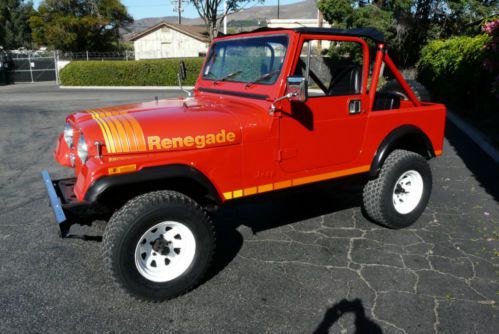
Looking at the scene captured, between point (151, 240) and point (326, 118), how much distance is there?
190 cm

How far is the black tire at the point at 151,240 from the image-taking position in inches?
119

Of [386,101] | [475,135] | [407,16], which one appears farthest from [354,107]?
[407,16]

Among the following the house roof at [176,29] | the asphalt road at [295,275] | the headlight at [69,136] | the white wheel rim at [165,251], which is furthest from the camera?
the house roof at [176,29]

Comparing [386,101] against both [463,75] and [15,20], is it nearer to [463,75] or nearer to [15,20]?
[463,75]

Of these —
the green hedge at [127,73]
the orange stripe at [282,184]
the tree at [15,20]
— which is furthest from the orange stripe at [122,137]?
the tree at [15,20]

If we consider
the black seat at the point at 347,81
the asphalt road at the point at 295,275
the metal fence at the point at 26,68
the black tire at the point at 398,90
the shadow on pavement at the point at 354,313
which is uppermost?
the metal fence at the point at 26,68

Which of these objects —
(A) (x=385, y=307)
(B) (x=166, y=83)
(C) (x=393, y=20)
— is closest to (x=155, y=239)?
(A) (x=385, y=307)

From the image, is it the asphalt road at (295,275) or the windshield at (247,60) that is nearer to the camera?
the asphalt road at (295,275)

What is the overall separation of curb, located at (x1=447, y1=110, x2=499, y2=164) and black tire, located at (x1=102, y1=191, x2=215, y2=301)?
20.2ft

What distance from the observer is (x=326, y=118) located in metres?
3.88

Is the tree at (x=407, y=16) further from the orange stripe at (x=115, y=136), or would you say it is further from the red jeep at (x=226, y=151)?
the orange stripe at (x=115, y=136)

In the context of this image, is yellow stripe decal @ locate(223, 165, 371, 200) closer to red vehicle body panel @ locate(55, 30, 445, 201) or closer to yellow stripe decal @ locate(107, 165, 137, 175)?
red vehicle body panel @ locate(55, 30, 445, 201)

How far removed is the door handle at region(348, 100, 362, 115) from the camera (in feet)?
13.2

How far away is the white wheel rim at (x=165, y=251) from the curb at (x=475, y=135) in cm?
623
